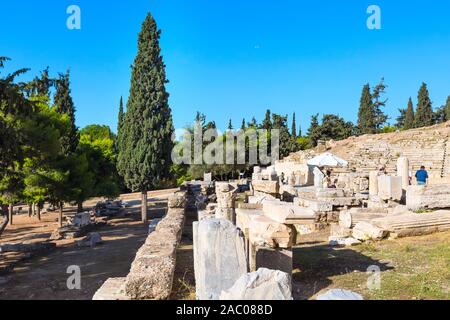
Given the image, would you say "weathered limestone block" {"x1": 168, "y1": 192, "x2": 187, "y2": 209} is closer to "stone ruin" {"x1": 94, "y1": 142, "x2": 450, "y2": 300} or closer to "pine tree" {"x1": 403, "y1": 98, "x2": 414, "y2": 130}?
"stone ruin" {"x1": 94, "y1": 142, "x2": 450, "y2": 300}

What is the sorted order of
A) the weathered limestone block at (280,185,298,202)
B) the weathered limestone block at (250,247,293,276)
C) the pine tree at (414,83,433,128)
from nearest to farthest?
the weathered limestone block at (250,247,293,276) < the weathered limestone block at (280,185,298,202) < the pine tree at (414,83,433,128)

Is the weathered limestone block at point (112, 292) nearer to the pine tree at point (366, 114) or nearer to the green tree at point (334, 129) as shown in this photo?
the green tree at point (334, 129)

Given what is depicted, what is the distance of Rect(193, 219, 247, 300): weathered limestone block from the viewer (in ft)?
16.3

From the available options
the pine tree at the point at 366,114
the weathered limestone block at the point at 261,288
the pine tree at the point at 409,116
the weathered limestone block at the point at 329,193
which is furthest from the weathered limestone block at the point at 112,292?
the pine tree at the point at 409,116

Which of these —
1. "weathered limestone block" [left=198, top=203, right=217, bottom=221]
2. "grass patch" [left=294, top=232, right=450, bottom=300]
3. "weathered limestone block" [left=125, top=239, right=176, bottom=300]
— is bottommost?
"grass patch" [left=294, top=232, right=450, bottom=300]

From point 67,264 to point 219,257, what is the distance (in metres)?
11.0

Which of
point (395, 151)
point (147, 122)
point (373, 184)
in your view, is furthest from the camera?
point (395, 151)

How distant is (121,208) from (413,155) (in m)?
25.9

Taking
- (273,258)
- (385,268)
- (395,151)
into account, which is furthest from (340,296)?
(395,151)

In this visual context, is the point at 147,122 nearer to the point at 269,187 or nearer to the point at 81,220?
the point at 81,220

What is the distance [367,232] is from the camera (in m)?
9.41

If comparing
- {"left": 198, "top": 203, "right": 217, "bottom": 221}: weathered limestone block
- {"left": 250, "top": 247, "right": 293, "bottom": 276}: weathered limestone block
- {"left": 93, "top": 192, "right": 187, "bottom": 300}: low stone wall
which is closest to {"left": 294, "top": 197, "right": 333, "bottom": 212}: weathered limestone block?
{"left": 198, "top": 203, "right": 217, "bottom": 221}: weathered limestone block

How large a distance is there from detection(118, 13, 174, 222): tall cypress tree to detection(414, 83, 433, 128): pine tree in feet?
150
